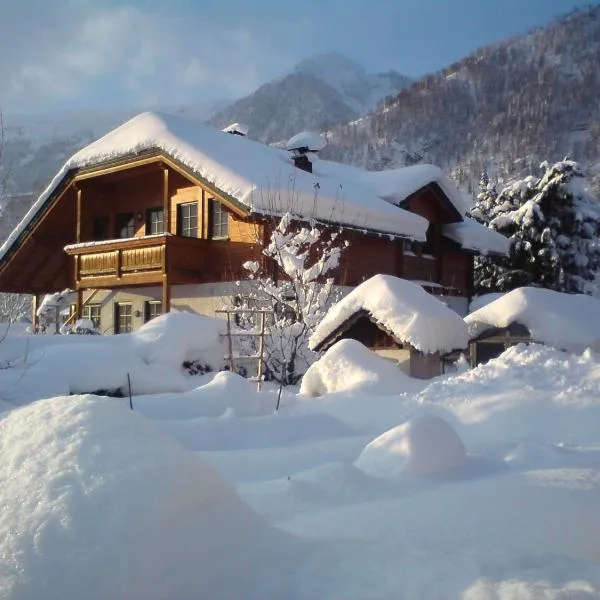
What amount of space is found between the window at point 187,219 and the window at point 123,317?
3022 mm

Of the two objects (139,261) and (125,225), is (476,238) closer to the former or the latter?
(139,261)

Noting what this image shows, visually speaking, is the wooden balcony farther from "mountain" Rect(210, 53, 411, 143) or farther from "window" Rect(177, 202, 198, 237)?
"mountain" Rect(210, 53, 411, 143)

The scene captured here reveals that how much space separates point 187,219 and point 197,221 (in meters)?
0.51

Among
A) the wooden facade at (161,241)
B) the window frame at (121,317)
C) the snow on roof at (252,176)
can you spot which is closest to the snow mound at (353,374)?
the snow on roof at (252,176)

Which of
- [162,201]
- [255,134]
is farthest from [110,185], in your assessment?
[255,134]

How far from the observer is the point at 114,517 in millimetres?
2283

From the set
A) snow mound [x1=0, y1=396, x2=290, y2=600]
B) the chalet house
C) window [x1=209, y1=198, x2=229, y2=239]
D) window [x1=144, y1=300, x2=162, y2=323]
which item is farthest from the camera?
window [x1=144, y1=300, x2=162, y2=323]

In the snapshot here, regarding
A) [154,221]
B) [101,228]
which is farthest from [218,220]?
[101,228]

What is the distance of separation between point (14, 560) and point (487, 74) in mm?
137632

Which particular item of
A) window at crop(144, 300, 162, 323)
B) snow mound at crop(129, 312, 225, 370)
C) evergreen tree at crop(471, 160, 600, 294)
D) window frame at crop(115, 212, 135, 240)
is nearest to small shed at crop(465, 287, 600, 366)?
snow mound at crop(129, 312, 225, 370)

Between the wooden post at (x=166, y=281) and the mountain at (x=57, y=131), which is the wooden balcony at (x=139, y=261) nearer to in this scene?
the wooden post at (x=166, y=281)

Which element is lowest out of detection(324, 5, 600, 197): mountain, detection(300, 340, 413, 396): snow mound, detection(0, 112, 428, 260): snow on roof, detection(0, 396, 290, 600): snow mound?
detection(300, 340, 413, 396): snow mound

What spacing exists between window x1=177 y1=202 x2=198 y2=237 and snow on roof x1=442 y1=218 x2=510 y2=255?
8.62 m

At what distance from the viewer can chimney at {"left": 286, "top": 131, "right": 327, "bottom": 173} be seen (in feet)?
68.1
